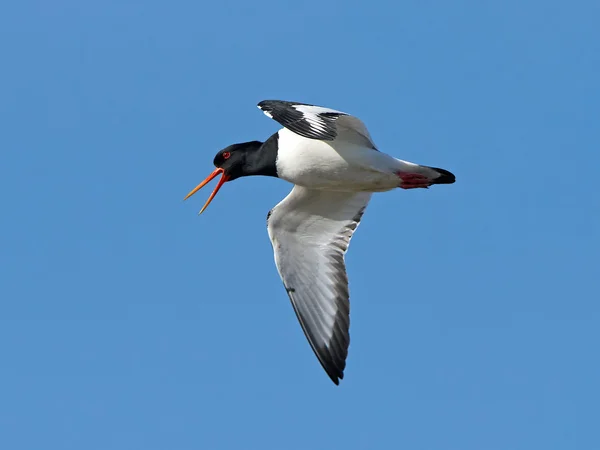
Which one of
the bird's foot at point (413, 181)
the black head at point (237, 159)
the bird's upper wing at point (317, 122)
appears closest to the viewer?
the bird's upper wing at point (317, 122)

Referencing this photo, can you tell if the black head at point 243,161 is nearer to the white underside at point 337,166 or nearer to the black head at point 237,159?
the black head at point 237,159

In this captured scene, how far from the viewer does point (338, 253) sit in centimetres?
1509

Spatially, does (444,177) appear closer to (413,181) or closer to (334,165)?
(413,181)

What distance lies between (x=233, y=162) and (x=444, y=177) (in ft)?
→ 8.64

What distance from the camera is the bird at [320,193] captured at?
45.9ft

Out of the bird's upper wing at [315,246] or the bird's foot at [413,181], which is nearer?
the bird's foot at [413,181]

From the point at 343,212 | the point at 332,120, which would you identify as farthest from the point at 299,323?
the point at 332,120

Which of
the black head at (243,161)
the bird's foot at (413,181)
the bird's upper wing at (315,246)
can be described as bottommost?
the bird's upper wing at (315,246)

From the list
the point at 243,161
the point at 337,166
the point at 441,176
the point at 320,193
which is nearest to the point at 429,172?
the point at 441,176

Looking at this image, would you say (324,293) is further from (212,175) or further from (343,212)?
(212,175)

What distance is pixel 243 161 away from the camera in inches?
588

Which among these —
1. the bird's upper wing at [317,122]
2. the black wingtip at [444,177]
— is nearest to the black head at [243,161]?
the bird's upper wing at [317,122]

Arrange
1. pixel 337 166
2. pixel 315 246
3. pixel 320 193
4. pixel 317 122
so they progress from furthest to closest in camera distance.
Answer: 1. pixel 315 246
2. pixel 320 193
3. pixel 337 166
4. pixel 317 122

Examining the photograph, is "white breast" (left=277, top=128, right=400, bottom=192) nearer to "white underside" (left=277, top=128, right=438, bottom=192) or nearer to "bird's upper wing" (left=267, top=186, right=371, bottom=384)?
"white underside" (left=277, top=128, right=438, bottom=192)
